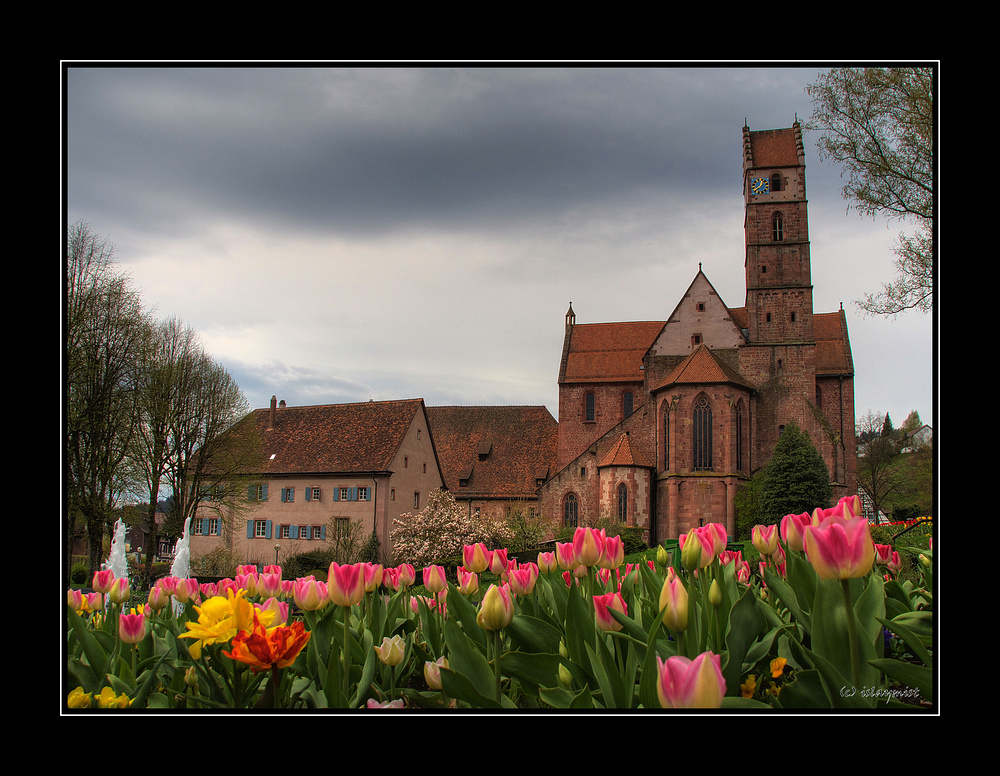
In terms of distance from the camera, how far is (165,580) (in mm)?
3588

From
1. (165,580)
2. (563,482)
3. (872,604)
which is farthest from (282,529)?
(872,604)

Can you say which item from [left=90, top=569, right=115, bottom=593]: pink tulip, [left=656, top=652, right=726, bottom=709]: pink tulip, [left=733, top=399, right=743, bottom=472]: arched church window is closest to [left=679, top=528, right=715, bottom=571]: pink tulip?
[left=656, top=652, right=726, bottom=709]: pink tulip

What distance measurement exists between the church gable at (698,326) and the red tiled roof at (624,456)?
6.70 metres

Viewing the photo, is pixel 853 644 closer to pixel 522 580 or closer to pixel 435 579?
pixel 522 580

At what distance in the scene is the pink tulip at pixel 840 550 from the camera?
203cm

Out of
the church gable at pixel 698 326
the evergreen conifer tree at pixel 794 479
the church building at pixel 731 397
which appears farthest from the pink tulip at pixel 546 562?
the church gable at pixel 698 326

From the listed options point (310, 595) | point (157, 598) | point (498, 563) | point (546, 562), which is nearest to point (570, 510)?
point (546, 562)

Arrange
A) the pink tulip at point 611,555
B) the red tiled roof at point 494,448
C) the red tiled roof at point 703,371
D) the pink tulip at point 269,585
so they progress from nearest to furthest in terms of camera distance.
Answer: the pink tulip at point 611,555 < the pink tulip at point 269,585 < the red tiled roof at point 703,371 < the red tiled roof at point 494,448

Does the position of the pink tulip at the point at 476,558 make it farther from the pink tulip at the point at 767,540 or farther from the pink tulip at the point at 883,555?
the pink tulip at the point at 883,555

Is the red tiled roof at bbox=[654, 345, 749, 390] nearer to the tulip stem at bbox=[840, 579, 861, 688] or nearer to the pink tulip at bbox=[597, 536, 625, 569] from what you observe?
the pink tulip at bbox=[597, 536, 625, 569]

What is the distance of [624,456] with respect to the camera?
1626 inches

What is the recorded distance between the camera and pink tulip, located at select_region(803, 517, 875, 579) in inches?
79.7
